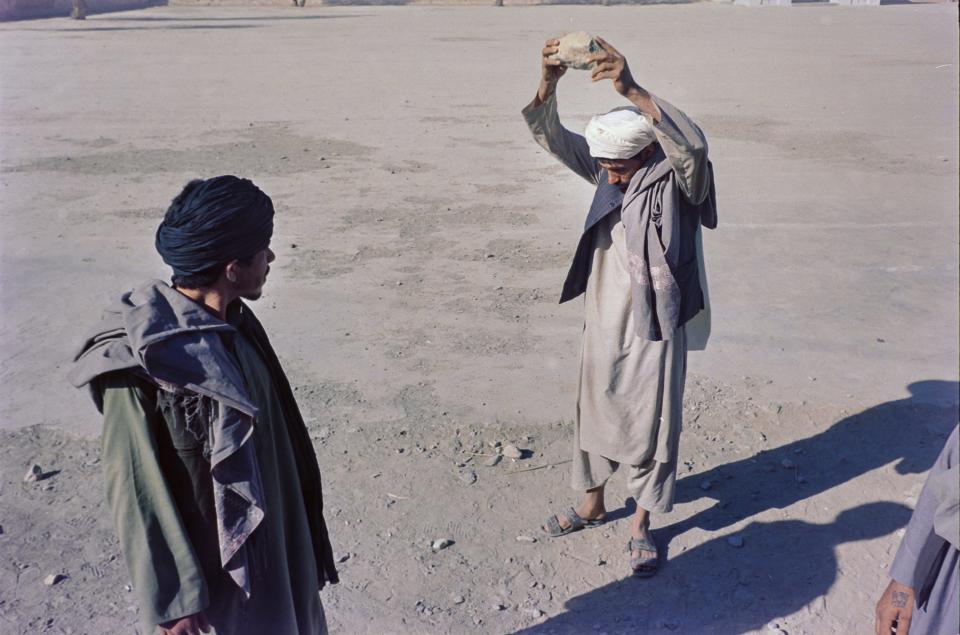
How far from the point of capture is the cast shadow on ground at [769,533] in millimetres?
3578

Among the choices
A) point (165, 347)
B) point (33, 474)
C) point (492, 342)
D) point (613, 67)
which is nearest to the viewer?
point (165, 347)

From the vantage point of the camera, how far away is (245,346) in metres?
2.37

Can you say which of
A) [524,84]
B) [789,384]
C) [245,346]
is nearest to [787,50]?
[524,84]

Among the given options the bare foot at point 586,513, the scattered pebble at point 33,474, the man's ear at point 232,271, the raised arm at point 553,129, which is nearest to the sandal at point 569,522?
the bare foot at point 586,513

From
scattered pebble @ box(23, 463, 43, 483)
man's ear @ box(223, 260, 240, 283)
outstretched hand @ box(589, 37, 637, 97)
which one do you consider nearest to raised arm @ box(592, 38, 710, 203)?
outstretched hand @ box(589, 37, 637, 97)

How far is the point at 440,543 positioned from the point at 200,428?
6.62 feet

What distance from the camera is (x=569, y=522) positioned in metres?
4.04

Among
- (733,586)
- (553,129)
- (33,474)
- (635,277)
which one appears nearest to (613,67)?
(553,129)

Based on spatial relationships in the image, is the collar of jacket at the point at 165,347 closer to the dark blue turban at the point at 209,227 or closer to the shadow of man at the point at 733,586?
the dark blue turban at the point at 209,227

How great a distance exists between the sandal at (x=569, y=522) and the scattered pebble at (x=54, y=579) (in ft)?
6.93

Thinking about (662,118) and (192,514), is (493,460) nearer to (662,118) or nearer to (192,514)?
(662,118)

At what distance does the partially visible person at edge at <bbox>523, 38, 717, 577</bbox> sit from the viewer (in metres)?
3.31

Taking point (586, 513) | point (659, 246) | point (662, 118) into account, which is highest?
point (662, 118)

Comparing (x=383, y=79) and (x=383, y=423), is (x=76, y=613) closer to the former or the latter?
(x=383, y=423)
